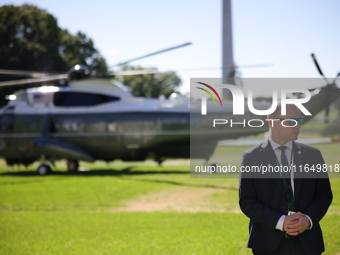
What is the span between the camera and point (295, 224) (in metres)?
2.46

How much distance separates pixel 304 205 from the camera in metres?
2.65

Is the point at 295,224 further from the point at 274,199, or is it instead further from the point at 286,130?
the point at 286,130

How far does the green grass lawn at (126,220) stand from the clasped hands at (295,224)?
220 centimetres

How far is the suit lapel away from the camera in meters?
2.63

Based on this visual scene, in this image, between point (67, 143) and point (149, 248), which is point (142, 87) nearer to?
point (67, 143)

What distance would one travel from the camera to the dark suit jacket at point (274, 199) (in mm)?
2574

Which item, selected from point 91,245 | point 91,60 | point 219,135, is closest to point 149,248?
point 91,245

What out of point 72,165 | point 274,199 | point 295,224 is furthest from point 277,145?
point 72,165

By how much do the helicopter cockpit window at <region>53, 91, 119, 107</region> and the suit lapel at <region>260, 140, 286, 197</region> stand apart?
42.3ft

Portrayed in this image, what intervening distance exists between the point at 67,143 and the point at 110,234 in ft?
32.8

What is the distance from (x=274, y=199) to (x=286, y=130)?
58 cm

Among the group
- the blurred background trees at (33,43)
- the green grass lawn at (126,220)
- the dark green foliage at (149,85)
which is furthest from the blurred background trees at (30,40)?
the green grass lawn at (126,220)

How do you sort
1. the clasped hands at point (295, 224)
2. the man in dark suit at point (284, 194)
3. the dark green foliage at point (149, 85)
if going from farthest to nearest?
the dark green foliage at point (149, 85) → the man in dark suit at point (284, 194) → the clasped hands at point (295, 224)

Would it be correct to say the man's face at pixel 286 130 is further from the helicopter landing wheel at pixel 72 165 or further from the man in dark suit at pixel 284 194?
the helicopter landing wheel at pixel 72 165
